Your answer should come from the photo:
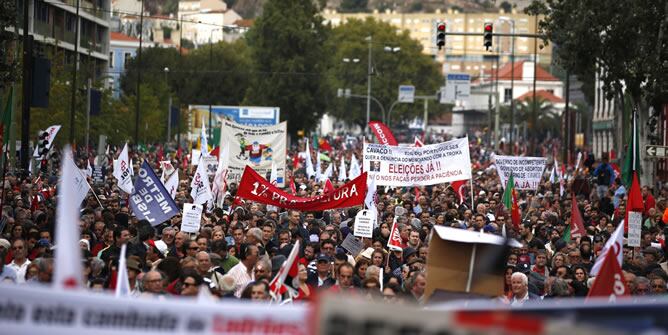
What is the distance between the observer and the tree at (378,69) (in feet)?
460

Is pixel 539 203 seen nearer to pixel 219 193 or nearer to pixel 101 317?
pixel 219 193

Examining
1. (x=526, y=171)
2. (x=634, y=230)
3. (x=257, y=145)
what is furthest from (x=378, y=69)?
(x=634, y=230)

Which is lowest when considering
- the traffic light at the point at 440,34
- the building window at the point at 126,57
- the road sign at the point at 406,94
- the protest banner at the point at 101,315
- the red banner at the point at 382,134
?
the protest banner at the point at 101,315

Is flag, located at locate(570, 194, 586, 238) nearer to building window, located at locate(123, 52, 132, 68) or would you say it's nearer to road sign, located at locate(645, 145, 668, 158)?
road sign, located at locate(645, 145, 668, 158)

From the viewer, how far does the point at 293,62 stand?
10069cm

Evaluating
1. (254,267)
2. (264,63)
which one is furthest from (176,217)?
(264,63)

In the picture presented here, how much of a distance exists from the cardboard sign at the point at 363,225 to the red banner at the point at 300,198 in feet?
7.01

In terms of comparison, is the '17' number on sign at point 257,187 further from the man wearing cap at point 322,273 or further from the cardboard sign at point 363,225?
the man wearing cap at point 322,273

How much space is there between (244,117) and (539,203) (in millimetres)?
58199

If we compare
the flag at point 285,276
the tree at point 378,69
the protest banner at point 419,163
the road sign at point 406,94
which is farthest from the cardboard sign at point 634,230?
the tree at point 378,69

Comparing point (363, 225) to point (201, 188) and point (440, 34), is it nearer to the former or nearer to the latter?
point (201, 188)

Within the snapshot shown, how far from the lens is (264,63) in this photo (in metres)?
104

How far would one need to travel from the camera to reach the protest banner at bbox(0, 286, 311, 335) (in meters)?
4.31

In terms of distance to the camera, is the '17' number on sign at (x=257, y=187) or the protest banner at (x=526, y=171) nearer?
the '17' number on sign at (x=257, y=187)
